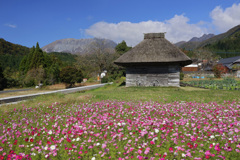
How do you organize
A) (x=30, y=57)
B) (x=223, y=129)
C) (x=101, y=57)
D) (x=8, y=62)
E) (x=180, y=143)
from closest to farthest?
(x=180, y=143)
(x=223, y=129)
(x=101, y=57)
(x=30, y=57)
(x=8, y=62)

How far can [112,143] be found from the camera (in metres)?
3.65

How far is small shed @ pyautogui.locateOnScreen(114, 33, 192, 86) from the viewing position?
656 inches

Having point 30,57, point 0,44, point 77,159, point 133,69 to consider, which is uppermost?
point 0,44

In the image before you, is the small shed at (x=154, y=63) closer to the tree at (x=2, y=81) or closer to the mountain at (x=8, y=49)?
the tree at (x=2, y=81)

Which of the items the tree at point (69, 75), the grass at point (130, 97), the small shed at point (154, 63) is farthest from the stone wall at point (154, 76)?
the tree at point (69, 75)

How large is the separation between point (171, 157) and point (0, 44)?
331 ft

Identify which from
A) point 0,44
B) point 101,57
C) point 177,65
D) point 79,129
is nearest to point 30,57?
point 101,57

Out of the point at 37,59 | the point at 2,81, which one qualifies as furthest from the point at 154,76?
the point at 37,59

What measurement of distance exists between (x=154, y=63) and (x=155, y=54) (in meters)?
1.01

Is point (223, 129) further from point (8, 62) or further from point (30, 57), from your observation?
point (8, 62)

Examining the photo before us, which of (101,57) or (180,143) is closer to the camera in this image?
(180,143)

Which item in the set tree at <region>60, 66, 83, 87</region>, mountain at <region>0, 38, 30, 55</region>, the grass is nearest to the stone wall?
the grass

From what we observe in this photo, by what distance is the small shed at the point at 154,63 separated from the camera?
16.7 metres

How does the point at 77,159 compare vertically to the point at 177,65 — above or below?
below
